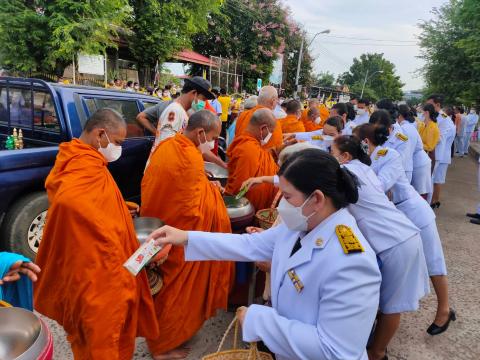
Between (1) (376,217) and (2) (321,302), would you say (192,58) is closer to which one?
(1) (376,217)

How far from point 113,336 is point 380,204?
1735 mm

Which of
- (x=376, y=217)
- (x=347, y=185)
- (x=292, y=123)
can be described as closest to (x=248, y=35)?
(x=292, y=123)

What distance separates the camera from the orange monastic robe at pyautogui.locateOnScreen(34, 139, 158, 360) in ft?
6.24

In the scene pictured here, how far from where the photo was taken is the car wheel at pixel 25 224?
329 centimetres

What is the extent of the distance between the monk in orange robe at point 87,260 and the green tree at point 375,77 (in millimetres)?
72082

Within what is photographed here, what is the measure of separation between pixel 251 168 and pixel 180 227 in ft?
3.76

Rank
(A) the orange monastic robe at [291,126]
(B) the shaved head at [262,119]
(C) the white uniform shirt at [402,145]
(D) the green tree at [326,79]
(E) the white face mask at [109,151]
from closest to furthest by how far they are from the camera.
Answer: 1. (E) the white face mask at [109,151]
2. (B) the shaved head at [262,119]
3. (C) the white uniform shirt at [402,145]
4. (A) the orange monastic robe at [291,126]
5. (D) the green tree at [326,79]

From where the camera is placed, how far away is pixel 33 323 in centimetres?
137

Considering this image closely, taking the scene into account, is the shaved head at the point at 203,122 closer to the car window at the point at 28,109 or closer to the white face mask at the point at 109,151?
the white face mask at the point at 109,151

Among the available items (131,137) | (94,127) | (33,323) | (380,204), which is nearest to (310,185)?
(380,204)

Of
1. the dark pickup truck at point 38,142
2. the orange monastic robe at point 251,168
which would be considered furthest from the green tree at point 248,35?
the orange monastic robe at point 251,168

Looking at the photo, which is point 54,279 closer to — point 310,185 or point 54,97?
point 310,185

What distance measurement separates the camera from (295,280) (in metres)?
1.37

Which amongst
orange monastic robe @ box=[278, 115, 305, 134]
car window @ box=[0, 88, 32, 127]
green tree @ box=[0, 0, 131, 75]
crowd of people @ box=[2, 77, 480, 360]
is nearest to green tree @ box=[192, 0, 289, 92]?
green tree @ box=[0, 0, 131, 75]
